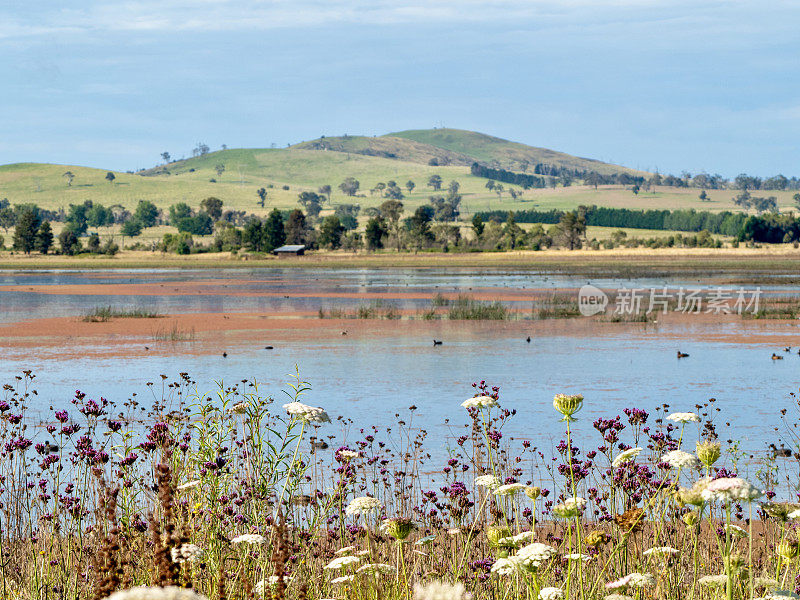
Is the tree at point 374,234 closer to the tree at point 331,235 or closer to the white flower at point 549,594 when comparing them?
the tree at point 331,235

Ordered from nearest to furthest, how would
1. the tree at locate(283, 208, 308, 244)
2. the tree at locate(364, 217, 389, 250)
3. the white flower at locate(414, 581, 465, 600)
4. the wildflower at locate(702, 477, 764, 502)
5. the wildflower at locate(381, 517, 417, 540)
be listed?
the white flower at locate(414, 581, 465, 600), the wildflower at locate(702, 477, 764, 502), the wildflower at locate(381, 517, 417, 540), the tree at locate(364, 217, 389, 250), the tree at locate(283, 208, 308, 244)

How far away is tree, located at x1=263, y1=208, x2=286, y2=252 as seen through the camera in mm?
149500

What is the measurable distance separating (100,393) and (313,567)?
13210 mm

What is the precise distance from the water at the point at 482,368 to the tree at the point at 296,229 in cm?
11817

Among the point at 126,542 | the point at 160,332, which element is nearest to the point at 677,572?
the point at 126,542

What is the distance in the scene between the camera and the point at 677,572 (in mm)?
6523

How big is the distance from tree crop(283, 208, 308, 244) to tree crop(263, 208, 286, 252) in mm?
5769

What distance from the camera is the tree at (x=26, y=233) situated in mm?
155125

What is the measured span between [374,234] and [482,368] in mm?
123311

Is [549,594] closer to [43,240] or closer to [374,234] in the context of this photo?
[374,234]

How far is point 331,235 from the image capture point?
154000 millimetres

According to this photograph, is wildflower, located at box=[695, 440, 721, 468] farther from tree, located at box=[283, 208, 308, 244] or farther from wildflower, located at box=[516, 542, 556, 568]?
tree, located at box=[283, 208, 308, 244]

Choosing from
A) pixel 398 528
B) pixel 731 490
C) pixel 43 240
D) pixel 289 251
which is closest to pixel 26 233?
pixel 43 240

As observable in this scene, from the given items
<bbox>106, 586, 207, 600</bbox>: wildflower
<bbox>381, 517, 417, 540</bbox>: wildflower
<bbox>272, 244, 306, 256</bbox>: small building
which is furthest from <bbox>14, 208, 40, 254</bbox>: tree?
<bbox>106, 586, 207, 600</bbox>: wildflower
